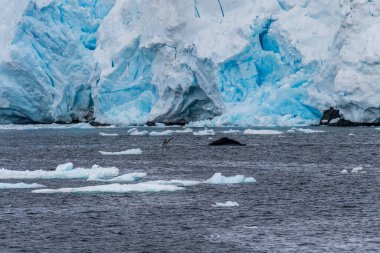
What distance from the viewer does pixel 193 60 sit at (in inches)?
1923

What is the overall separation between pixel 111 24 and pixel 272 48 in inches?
448

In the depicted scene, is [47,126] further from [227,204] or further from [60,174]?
[227,204]

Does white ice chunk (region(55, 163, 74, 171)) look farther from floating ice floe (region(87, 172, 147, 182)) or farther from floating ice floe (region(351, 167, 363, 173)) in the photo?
floating ice floe (region(351, 167, 363, 173))

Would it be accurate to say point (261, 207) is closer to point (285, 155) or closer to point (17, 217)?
point (17, 217)

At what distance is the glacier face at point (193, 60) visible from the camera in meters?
45.2

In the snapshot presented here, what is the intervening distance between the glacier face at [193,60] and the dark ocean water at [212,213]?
1738 centimetres

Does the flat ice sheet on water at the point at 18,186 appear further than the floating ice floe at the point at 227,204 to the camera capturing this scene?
Yes

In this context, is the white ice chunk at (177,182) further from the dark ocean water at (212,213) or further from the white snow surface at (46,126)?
the white snow surface at (46,126)

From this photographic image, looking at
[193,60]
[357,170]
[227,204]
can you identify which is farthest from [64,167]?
[193,60]

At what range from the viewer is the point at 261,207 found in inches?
639

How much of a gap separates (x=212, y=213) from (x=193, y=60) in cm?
3384

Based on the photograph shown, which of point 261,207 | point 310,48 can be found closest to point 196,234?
point 261,207

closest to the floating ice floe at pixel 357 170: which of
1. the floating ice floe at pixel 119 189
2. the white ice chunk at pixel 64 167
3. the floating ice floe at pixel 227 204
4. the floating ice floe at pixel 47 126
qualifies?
the floating ice floe at pixel 119 189

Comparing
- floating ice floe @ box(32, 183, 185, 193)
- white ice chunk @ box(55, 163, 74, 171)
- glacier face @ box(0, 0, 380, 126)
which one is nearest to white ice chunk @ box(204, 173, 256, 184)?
floating ice floe @ box(32, 183, 185, 193)
